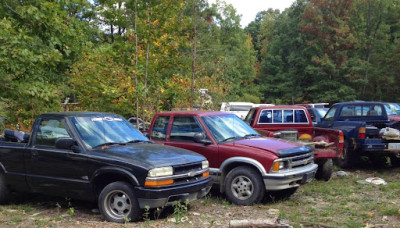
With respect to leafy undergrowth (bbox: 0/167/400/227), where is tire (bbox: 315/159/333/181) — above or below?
above

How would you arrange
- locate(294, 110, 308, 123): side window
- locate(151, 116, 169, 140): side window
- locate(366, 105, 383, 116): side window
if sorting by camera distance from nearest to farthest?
locate(151, 116, 169, 140): side window, locate(294, 110, 308, 123): side window, locate(366, 105, 383, 116): side window

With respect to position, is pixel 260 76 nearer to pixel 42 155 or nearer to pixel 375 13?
pixel 375 13

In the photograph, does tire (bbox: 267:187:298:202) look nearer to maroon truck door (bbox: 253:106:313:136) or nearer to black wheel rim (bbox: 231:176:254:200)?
black wheel rim (bbox: 231:176:254:200)

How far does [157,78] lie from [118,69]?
4.26ft

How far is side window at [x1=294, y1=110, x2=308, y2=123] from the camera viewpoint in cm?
1194

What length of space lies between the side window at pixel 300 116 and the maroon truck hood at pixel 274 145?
148 inches

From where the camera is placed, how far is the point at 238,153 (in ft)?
25.7

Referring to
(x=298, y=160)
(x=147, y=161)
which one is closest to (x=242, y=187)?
(x=298, y=160)

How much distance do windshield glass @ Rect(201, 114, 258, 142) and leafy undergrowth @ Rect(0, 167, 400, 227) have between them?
4.17 ft

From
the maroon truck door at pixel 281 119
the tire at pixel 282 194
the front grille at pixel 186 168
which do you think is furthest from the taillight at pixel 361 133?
the front grille at pixel 186 168

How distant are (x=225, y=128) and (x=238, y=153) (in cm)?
96

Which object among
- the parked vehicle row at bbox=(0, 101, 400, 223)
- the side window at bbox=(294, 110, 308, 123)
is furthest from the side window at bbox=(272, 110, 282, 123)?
the parked vehicle row at bbox=(0, 101, 400, 223)

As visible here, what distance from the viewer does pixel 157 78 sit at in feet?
42.0

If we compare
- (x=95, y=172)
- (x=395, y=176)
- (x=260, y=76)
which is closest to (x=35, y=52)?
(x=95, y=172)
